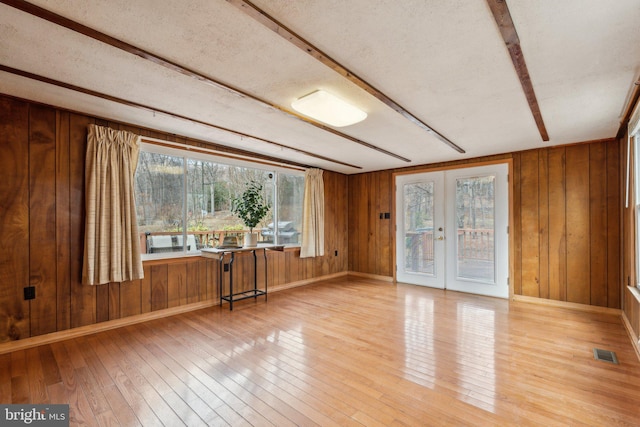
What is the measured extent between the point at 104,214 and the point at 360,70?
2.91 metres

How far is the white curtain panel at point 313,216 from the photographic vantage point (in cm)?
554

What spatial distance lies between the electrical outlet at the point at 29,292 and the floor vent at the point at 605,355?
5.16 m

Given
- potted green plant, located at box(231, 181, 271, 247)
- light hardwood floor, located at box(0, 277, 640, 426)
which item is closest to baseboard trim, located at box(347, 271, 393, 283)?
light hardwood floor, located at box(0, 277, 640, 426)

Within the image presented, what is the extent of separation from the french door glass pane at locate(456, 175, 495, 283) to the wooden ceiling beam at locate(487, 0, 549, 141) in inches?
87.4

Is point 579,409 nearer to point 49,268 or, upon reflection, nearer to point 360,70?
point 360,70

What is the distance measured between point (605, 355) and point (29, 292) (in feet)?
17.4

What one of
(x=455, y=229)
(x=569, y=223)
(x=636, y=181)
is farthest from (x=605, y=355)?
(x=455, y=229)

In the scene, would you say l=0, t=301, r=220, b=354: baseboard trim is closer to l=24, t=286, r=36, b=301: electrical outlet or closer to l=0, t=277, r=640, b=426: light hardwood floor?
l=0, t=277, r=640, b=426: light hardwood floor

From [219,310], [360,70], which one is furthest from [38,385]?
[360,70]

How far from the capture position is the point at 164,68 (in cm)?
207

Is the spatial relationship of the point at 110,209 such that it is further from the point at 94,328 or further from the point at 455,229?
the point at 455,229

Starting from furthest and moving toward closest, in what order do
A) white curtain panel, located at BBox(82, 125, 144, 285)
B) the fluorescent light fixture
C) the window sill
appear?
the window sill
white curtain panel, located at BBox(82, 125, 144, 285)
the fluorescent light fixture

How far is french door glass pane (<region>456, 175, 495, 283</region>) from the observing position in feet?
15.4

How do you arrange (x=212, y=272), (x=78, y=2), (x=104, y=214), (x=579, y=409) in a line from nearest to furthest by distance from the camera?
(x=78, y=2)
(x=579, y=409)
(x=104, y=214)
(x=212, y=272)
